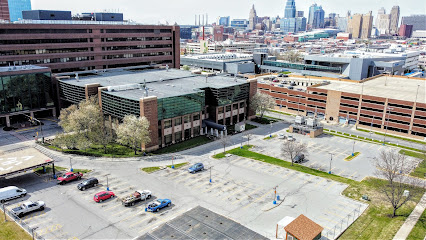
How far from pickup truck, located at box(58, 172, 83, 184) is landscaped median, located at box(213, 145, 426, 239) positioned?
1502 inches

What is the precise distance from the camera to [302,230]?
40.7 metres

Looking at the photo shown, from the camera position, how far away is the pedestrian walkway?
144 ft

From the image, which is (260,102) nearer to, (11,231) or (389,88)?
(389,88)

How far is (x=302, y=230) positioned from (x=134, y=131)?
134ft

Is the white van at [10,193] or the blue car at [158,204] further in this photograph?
the white van at [10,193]

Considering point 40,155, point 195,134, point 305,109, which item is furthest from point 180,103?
point 305,109

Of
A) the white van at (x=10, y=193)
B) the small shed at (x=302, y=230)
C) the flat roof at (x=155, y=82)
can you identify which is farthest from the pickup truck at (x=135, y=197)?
the flat roof at (x=155, y=82)

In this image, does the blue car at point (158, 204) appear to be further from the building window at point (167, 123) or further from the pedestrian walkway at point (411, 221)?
the pedestrian walkway at point (411, 221)

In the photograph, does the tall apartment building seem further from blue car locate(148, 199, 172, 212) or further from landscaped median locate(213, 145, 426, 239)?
landscaped median locate(213, 145, 426, 239)

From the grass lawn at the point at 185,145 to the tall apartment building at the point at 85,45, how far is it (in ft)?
175

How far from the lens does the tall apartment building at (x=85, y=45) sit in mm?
96500

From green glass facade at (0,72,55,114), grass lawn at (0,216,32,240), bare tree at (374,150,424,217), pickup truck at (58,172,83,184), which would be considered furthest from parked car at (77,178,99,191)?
green glass facade at (0,72,55,114)

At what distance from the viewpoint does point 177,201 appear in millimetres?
52156

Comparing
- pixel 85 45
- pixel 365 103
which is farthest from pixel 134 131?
pixel 365 103
